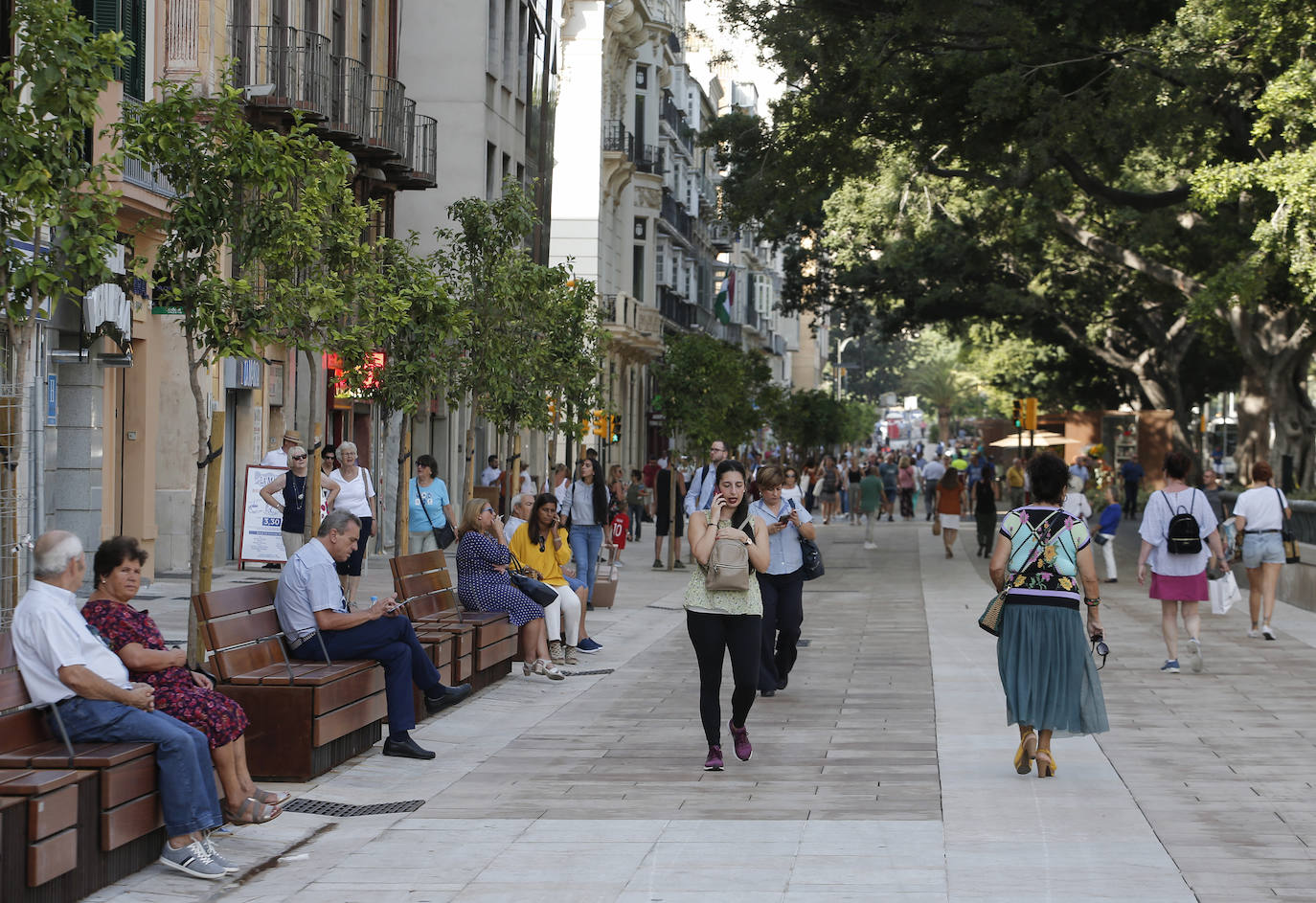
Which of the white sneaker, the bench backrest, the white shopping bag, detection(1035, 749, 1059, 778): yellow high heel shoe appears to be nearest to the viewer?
the bench backrest

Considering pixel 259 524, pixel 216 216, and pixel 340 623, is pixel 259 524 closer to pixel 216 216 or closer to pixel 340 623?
pixel 216 216

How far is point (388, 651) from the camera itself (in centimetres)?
1035

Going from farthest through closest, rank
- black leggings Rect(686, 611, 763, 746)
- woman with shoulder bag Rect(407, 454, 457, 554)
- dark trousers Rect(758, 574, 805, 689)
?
1. woman with shoulder bag Rect(407, 454, 457, 554)
2. dark trousers Rect(758, 574, 805, 689)
3. black leggings Rect(686, 611, 763, 746)

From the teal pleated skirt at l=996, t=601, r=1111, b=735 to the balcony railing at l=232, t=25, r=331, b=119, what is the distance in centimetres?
1731

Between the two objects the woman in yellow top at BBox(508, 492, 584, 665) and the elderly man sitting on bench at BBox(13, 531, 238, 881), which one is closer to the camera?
the elderly man sitting on bench at BBox(13, 531, 238, 881)

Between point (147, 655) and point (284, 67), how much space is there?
19407 mm

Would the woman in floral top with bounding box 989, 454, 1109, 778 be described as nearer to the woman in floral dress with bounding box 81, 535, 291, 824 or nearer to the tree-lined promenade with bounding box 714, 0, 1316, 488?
the woman in floral dress with bounding box 81, 535, 291, 824

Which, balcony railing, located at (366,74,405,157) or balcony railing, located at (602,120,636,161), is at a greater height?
balcony railing, located at (602,120,636,161)

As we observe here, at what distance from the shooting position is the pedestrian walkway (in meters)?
7.14

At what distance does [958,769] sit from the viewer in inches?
383

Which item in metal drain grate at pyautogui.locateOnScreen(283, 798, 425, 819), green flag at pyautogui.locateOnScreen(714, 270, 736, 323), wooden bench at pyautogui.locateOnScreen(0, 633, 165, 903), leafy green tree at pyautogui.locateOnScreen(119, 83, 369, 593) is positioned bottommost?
metal drain grate at pyautogui.locateOnScreen(283, 798, 425, 819)

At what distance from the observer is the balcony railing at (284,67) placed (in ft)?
82.3

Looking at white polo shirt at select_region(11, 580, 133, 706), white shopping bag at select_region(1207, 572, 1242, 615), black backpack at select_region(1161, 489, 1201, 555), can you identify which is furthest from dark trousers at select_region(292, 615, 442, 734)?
white shopping bag at select_region(1207, 572, 1242, 615)

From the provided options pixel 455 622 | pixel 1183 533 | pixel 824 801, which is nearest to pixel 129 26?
pixel 455 622
